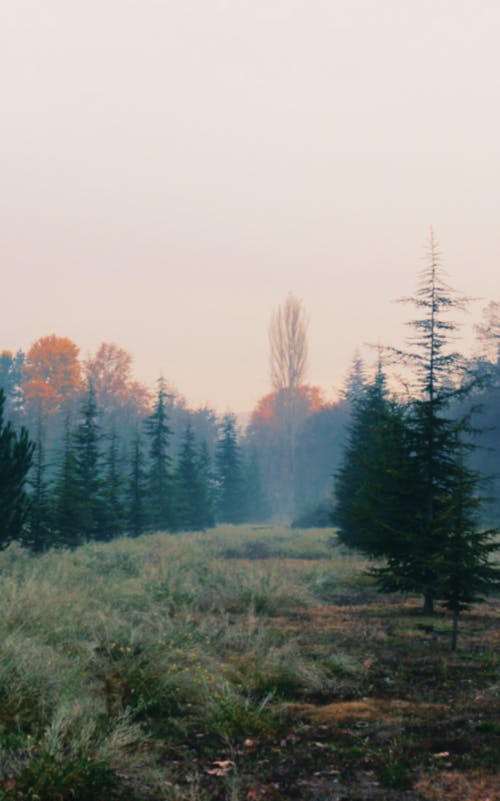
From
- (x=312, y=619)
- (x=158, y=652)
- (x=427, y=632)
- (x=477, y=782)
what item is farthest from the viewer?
(x=312, y=619)

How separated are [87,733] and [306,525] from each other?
42.4 meters

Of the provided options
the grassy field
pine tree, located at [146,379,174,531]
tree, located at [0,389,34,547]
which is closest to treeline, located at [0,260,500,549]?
pine tree, located at [146,379,174,531]

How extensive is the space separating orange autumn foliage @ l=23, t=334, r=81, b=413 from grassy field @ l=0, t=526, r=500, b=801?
63134mm

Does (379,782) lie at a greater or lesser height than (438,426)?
lesser

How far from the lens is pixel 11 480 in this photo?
18953mm

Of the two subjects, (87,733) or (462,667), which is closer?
(87,733)

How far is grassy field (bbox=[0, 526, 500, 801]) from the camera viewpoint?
→ 6.25 meters

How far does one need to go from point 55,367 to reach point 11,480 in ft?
193

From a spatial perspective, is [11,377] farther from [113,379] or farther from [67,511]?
[67,511]

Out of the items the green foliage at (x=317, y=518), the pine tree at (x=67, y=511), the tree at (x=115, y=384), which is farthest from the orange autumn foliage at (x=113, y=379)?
the pine tree at (x=67, y=511)

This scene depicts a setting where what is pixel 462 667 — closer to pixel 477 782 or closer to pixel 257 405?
pixel 477 782

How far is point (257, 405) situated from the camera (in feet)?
326

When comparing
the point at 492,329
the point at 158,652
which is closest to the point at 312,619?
the point at 158,652

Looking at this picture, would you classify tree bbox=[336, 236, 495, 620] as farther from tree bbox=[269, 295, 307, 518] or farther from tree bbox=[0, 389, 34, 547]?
tree bbox=[269, 295, 307, 518]
